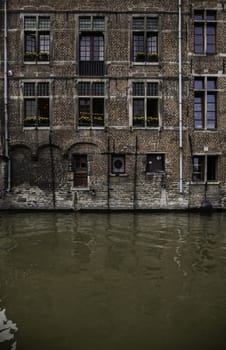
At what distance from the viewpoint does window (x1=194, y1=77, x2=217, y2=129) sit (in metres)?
17.0

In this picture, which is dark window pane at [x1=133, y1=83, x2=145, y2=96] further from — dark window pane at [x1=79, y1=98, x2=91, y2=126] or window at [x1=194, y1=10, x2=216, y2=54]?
window at [x1=194, y1=10, x2=216, y2=54]

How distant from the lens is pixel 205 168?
666 inches

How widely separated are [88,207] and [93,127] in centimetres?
403

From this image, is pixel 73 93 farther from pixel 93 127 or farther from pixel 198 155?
pixel 198 155

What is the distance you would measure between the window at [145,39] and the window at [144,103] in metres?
1.35

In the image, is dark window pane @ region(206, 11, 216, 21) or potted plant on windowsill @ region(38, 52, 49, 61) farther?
dark window pane @ region(206, 11, 216, 21)

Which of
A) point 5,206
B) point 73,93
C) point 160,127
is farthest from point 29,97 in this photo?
point 160,127

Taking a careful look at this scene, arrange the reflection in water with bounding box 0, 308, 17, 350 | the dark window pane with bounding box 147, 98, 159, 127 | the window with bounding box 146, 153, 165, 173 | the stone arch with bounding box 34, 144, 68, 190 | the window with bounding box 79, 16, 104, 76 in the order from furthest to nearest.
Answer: the dark window pane with bounding box 147, 98, 159, 127 < the window with bounding box 146, 153, 165, 173 < the window with bounding box 79, 16, 104, 76 < the stone arch with bounding box 34, 144, 68, 190 < the reflection in water with bounding box 0, 308, 17, 350

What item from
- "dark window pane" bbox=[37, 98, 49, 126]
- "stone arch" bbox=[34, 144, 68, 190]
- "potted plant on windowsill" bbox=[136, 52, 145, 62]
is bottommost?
"stone arch" bbox=[34, 144, 68, 190]

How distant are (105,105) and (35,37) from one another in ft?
16.1

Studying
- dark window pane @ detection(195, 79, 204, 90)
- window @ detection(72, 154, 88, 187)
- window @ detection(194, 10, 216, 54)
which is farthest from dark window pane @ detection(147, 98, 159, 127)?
window @ detection(72, 154, 88, 187)

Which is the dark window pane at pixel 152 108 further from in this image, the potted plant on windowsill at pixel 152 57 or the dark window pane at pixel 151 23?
the dark window pane at pixel 151 23

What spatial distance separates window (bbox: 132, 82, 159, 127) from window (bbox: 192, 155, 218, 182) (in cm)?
290

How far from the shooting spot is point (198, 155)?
17.0m
